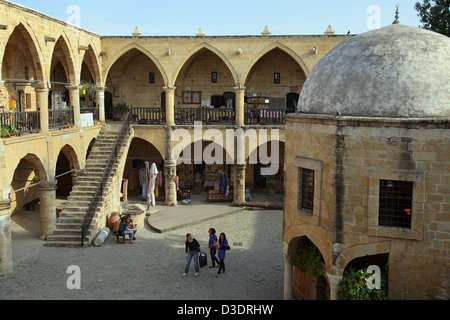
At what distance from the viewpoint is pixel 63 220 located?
47.7 ft

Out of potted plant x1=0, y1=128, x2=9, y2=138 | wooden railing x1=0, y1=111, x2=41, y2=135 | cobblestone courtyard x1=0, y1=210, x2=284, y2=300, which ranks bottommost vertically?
cobblestone courtyard x1=0, y1=210, x2=284, y2=300

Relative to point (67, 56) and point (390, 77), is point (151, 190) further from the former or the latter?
point (390, 77)

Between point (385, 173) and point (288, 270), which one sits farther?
point (288, 270)

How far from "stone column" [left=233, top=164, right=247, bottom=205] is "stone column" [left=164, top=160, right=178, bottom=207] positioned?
2718 millimetres

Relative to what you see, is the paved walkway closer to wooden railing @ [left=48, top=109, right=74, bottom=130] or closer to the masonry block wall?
the masonry block wall

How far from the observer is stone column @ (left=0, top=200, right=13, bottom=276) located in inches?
457

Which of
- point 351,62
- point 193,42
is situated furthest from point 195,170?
point 351,62

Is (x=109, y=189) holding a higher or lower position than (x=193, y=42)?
→ lower

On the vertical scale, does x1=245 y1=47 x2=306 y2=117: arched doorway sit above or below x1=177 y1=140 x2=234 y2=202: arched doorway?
above

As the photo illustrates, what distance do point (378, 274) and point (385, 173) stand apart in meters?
1.85

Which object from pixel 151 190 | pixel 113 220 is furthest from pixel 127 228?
pixel 151 190

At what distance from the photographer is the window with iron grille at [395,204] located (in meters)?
7.43

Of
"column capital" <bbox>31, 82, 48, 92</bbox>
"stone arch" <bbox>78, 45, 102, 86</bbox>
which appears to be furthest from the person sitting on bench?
"stone arch" <bbox>78, 45, 102, 86</bbox>
